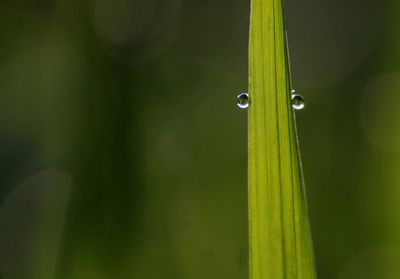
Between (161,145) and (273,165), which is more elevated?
(161,145)

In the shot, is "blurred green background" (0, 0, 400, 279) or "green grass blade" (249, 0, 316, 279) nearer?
"green grass blade" (249, 0, 316, 279)

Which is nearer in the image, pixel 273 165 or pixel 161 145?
pixel 273 165

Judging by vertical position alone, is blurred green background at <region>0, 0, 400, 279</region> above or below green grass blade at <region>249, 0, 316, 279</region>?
above

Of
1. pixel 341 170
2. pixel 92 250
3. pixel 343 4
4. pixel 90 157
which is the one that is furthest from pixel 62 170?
pixel 343 4

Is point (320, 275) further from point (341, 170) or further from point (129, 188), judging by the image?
point (129, 188)
